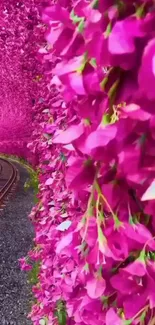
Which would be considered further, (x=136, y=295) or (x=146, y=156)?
(x=136, y=295)

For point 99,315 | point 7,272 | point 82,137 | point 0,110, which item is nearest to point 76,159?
point 82,137

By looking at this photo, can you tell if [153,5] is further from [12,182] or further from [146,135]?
[12,182]

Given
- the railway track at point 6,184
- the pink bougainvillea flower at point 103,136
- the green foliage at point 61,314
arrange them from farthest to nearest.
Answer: the railway track at point 6,184 → the green foliage at point 61,314 → the pink bougainvillea flower at point 103,136

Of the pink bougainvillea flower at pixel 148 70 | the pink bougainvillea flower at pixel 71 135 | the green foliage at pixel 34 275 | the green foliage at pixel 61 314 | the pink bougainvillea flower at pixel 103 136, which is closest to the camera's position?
the pink bougainvillea flower at pixel 148 70

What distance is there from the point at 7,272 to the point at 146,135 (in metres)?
7.12

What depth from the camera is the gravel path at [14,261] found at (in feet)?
22.0

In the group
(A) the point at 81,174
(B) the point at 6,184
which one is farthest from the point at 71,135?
(B) the point at 6,184

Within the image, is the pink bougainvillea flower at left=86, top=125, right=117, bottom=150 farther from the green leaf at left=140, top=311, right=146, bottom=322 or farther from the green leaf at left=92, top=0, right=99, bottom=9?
the green leaf at left=140, top=311, right=146, bottom=322

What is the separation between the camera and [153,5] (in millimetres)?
1019

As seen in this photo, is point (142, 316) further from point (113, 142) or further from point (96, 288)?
point (113, 142)

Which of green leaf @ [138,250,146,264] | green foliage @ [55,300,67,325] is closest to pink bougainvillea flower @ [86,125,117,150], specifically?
green leaf @ [138,250,146,264]

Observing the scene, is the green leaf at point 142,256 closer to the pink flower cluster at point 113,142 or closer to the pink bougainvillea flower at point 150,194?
the pink flower cluster at point 113,142

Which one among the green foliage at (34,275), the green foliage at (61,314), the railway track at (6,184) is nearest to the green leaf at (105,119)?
the green foliage at (61,314)

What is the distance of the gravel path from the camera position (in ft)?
22.0
